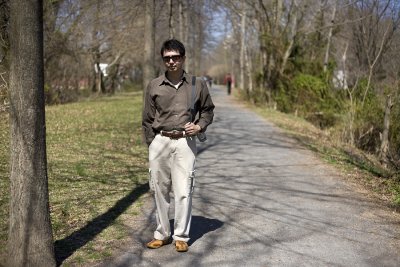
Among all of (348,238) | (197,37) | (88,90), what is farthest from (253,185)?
(197,37)

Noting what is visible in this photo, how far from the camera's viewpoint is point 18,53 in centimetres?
398

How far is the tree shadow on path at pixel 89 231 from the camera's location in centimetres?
473

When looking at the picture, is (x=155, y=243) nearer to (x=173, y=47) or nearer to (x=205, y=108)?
(x=205, y=108)

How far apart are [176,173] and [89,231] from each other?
4.41 feet

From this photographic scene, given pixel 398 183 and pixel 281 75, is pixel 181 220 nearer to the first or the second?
pixel 398 183

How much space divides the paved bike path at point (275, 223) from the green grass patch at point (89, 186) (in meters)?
0.33

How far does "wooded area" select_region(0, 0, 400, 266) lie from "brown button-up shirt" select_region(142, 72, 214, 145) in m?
1.13

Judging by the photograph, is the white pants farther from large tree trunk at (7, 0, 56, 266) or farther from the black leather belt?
large tree trunk at (7, 0, 56, 266)

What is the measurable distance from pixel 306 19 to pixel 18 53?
22626mm

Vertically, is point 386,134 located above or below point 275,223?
above

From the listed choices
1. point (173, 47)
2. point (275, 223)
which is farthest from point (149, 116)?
point (275, 223)

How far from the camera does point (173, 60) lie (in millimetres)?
4625

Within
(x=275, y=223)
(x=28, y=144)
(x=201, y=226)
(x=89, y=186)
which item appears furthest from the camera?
(x=89, y=186)

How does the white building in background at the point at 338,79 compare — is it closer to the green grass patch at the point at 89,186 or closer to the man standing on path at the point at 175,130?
the green grass patch at the point at 89,186
